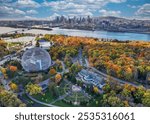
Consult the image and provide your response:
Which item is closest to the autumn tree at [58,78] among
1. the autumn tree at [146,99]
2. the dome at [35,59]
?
the dome at [35,59]

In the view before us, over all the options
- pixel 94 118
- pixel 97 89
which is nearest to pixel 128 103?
pixel 97 89

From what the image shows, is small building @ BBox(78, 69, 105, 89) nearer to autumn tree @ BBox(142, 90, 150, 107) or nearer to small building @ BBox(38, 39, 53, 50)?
autumn tree @ BBox(142, 90, 150, 107)

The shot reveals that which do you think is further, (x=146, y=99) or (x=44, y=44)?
(x=44, y=44)

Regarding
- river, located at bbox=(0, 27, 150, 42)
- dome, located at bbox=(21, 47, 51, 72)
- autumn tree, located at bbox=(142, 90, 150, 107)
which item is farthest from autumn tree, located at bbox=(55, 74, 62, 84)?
autumn tree, located at bbox=(142, 90, 150, 107)

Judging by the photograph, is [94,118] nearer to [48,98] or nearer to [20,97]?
[48,98]

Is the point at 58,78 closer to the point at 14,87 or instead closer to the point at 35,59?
the point at 35,59

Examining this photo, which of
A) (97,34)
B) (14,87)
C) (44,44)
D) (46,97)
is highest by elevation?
(97,34)

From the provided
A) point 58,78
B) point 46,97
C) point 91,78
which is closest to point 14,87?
point 46,97

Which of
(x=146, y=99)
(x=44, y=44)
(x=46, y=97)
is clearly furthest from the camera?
(x=44, y=44)

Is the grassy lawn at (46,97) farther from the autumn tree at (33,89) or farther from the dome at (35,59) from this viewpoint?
the dome at (35,59)
